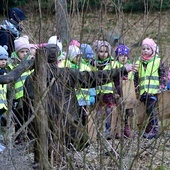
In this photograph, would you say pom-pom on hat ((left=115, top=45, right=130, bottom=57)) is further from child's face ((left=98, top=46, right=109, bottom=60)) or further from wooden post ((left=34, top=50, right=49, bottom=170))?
wooden post ((left=34, top=50, right=49, bottom=170))

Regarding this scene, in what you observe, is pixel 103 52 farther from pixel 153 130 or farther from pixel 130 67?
pixel 153 130

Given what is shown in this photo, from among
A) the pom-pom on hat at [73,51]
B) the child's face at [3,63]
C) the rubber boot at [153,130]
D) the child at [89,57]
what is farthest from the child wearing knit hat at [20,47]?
the pom-pom on hat at [73,51]

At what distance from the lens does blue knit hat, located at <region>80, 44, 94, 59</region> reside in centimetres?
398

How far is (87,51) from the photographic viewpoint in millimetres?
4223

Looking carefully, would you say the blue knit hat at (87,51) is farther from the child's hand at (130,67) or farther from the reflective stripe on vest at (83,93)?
the child's hand at (130,67)

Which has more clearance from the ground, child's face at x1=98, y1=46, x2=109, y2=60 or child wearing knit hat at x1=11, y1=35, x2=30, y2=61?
child's face at x1=98, y1=46, x2=109, y2=60

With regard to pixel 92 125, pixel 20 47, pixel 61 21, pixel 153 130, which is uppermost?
pixel 61 21

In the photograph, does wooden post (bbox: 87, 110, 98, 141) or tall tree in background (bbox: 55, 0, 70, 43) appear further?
wooden post (bbox: 87, 110, 98, 141)

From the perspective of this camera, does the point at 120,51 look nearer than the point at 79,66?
No

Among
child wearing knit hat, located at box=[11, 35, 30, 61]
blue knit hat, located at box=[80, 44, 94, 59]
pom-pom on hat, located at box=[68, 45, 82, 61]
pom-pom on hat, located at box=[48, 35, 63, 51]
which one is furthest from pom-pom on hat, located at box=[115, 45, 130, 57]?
child wearing knit hat, located at box=[11, 35, 30, 61]

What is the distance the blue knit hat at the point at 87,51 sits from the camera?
3.98 m

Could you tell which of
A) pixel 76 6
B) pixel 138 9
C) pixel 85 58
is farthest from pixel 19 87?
pixel 138 9

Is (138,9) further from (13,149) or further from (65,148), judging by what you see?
(65,148)

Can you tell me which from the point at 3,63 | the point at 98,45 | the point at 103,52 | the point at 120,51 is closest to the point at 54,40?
the point at 98,45
